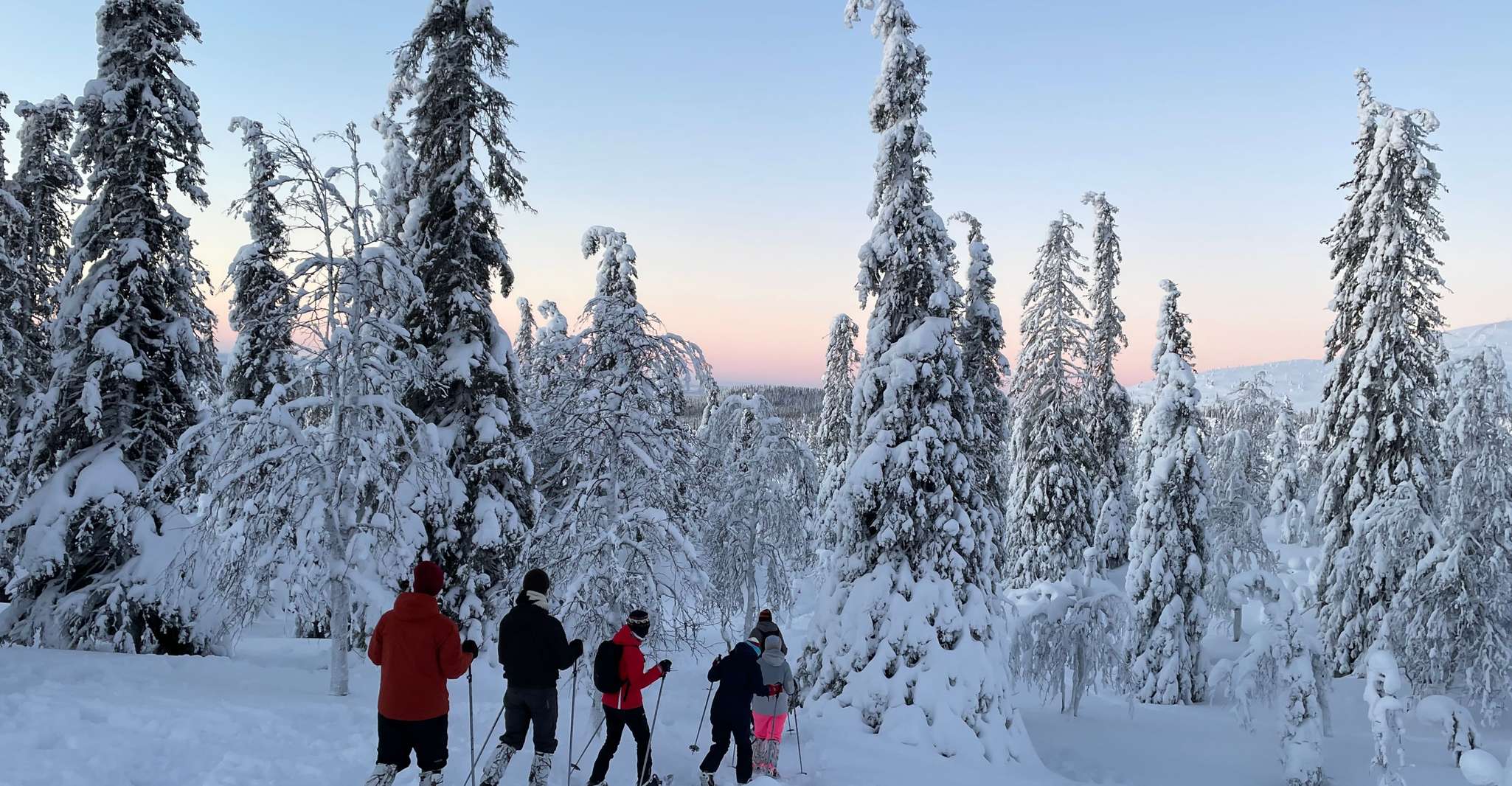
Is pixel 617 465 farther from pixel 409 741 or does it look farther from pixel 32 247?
pixel 32 247

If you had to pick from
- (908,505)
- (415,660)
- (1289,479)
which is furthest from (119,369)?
(1289,479)

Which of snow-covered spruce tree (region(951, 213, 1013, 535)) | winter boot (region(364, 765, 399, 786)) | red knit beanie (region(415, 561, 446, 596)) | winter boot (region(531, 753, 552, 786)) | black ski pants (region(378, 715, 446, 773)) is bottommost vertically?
winter boot (region(531, 753, 552, 786))

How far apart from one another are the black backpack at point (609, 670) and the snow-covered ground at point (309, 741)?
4.51 feet

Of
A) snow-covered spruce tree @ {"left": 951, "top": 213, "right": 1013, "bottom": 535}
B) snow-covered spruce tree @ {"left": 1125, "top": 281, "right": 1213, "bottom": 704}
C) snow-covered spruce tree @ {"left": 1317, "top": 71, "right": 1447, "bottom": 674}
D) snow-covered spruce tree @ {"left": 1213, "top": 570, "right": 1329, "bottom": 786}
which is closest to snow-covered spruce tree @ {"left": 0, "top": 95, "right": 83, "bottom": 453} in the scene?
snow-covered spruce tree @ {"left": 951, "top": 213, "right": 1013, "bottom": 535}

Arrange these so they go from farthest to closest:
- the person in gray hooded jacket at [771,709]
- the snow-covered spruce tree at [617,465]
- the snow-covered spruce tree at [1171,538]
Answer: the snow-covered spruce tree at [1171,538], the snow-covered spruce tree at [617,465], the person in gray hooded jacket at [771,709]

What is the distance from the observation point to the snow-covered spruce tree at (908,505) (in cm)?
1466

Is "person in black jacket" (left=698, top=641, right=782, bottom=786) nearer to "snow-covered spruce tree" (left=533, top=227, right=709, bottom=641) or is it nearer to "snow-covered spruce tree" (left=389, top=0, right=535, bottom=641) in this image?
"snow-covered spruce tree" (left=533, top=227, right=709, bottom=641)

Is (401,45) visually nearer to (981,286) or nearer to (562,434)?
(562,434)

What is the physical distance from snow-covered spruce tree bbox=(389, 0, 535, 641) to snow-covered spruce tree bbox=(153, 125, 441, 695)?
2.36 meters

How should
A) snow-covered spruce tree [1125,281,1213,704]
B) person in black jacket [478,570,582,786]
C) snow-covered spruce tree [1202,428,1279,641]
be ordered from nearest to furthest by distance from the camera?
person in black jacket [478,570,582,786] < snow-covered spruce tree [1125,281,1213,704] < snow-covered spruce tree [1202,428,1279,641]

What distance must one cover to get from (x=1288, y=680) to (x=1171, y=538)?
7.67 meters

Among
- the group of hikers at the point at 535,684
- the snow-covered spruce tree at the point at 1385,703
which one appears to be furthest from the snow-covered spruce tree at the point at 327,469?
the snow-covered spruce tree at the point at 1385,703

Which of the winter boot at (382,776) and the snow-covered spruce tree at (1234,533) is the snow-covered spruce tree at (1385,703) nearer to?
the winter boot at (382,776)

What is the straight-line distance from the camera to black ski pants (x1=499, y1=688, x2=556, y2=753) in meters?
7.36
